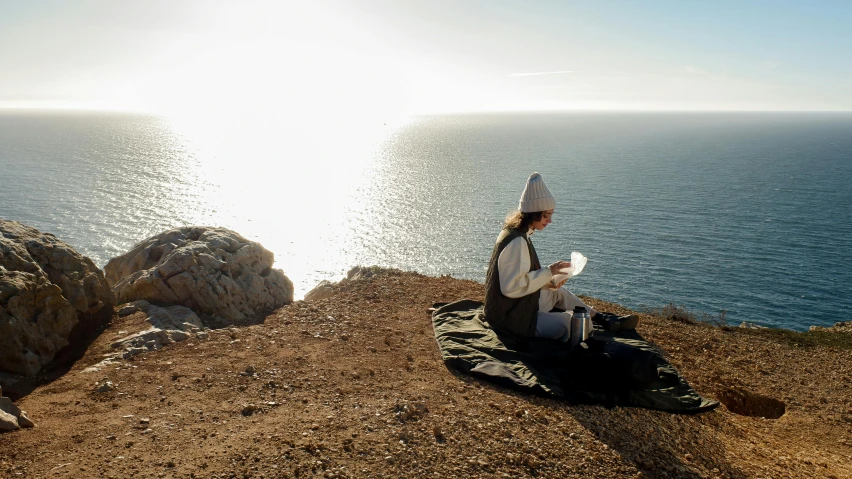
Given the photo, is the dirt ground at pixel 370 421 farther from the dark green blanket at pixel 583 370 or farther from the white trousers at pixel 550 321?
the white trousers at pixel 550 321

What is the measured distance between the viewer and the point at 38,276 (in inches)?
348

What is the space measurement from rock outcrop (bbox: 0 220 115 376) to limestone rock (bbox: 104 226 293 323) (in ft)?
3.66

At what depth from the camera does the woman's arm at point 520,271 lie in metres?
7.95

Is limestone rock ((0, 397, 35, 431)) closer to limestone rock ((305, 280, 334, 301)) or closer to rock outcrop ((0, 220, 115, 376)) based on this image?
rock outcrop ((0, 220, 115, 376))

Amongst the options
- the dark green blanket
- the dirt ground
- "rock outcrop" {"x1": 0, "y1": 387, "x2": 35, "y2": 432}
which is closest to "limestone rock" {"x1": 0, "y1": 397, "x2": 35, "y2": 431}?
"rock outcrop" {"x1": 0, "y1": 387, "x2": 35, "y2": 432}

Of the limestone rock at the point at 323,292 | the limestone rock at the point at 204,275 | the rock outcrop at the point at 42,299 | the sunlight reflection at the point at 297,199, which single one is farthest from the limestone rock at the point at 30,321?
the sunlight reflection at the point at 297,199

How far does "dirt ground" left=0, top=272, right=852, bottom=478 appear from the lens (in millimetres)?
5543

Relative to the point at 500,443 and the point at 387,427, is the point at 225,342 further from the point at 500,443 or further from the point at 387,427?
the point at 500,443

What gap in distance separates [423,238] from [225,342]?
51.0 m

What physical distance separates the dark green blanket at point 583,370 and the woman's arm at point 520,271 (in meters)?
0.80

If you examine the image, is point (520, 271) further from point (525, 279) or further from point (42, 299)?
point (42, 299)

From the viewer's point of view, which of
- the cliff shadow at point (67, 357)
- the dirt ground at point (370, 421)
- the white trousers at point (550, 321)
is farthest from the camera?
the white trousers at point (550, 321)

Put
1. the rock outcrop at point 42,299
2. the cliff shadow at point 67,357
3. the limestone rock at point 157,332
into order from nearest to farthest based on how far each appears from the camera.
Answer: the cliff shadow at point 67,357 < the rock outcrop at point 42,299 < the limestone rock at point 157,332

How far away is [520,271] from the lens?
799cm
